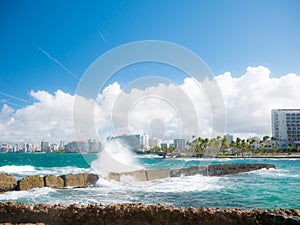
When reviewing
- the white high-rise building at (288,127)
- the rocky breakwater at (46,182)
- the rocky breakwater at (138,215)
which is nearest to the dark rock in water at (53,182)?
the rocky breakwater at (46,182)

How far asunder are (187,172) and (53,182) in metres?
13.8

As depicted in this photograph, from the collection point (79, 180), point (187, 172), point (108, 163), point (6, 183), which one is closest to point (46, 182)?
point (79, 180)

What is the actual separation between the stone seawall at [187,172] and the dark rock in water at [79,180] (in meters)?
1.43

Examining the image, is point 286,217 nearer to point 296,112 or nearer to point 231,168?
point 231,168

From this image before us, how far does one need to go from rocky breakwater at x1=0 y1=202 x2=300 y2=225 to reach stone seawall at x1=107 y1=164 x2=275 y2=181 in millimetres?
11643

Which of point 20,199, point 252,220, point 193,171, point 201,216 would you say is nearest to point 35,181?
point 20,199

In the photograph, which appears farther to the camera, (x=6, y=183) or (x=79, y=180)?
(x=79, y=180)

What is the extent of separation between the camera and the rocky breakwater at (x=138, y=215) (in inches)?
271

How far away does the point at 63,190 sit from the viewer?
1625 cm

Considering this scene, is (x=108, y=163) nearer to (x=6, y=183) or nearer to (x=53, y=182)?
(x=53, y=182)

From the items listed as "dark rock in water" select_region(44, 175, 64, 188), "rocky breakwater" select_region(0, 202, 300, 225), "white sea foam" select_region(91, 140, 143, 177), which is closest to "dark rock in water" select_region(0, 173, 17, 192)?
"dark rock in water" select_region(44, 175, 64, 188)

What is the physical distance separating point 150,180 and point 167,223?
49.1 ft

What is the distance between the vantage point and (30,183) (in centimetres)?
1658

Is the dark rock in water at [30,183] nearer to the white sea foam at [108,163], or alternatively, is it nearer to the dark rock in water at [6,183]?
the dark rock in water at [6,183]
